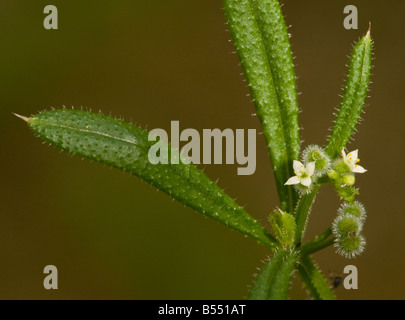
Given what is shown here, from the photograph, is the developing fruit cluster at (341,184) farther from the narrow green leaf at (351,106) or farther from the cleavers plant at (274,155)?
the narrow green leaf at (351,106)

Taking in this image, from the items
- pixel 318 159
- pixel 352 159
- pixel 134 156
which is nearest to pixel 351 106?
pixel 352 159

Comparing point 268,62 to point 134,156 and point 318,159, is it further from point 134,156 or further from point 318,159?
point 134,156

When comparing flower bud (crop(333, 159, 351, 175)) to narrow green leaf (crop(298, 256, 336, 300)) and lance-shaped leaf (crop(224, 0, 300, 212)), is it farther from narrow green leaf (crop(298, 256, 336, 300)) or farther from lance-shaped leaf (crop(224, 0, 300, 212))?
narrow green leaf (crop(298, 256, 336, 300))

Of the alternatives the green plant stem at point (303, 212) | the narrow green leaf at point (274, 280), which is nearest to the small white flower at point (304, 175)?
the green plant stem at point (303, 212)

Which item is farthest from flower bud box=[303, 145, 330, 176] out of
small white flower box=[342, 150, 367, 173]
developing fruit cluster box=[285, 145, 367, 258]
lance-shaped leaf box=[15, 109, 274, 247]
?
lance-shaped leaf box=[15, 109, 274, 247]
